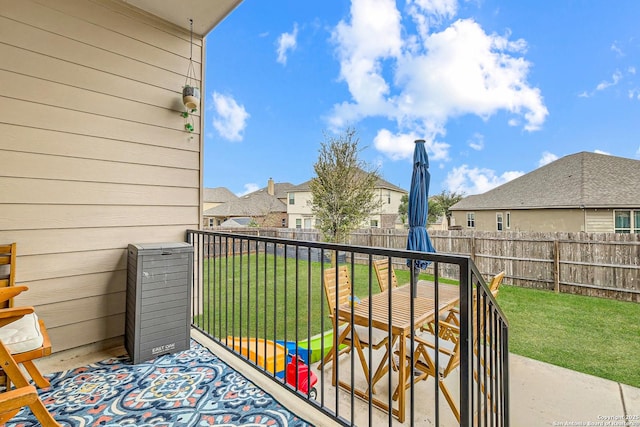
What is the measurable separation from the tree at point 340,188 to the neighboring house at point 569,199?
5.81m

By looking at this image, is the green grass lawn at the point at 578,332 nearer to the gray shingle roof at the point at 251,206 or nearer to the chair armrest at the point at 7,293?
the chair armrest at the point at 7,293

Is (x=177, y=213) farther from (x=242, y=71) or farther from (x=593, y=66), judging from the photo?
(x=593, y=66)

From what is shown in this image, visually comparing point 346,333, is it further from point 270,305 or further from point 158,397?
point 270,305

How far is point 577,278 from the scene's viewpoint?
6.01 m

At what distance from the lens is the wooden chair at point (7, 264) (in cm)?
197

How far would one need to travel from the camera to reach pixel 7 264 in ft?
6.57

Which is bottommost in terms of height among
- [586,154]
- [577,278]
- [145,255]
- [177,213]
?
[577,278]

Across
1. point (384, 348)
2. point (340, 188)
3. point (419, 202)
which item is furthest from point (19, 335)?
point (340, 188)

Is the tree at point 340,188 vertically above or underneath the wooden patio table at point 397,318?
above

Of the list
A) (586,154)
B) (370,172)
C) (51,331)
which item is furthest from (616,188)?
(51,331)

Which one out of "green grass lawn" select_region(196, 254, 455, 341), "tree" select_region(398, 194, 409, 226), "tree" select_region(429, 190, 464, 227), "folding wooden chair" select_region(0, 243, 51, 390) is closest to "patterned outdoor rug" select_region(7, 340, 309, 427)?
"folding wooden chair" select_region(0, 243, 51, 390)

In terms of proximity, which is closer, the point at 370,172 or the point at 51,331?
the point at 51,331

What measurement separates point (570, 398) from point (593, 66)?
18614mm

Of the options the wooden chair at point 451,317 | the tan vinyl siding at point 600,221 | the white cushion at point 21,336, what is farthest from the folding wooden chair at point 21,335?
the tan vinyl siding at point 600,221
